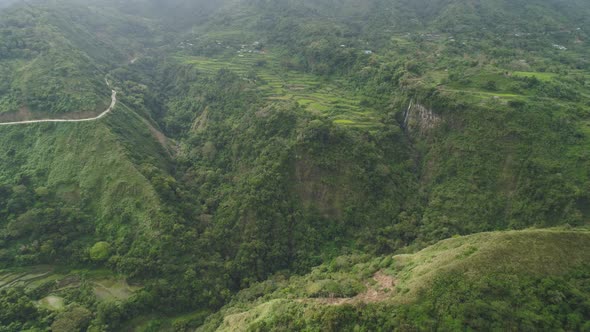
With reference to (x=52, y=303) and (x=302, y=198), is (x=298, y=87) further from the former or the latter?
(x=52, y=303)

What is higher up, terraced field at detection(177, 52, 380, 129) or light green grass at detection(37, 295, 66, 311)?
terraced field at detection(177, 52, 380, 129)

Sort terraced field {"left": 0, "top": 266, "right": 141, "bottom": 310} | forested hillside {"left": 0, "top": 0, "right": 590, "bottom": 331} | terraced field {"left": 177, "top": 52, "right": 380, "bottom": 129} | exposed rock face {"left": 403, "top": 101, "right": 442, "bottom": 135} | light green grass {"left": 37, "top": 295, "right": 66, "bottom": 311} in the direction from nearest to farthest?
forested hillside {"left": 0, "top": 0, "right": 590, "bottom": 331} < light green grass {"left": 37, "top": 295, "right": 66, "bottom": 311} < terraced field {"left": 0, "top": 266, "right": 141, "bottom": 310} < exposed rock face {"left": 403, "top": 101, "right": 442, "bottom": 135} < terraced field {"left": 177, "top": 52, "right": 380, "bottom": 129}

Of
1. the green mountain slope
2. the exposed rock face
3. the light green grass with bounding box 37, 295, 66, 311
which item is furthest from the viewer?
the exposed rock face

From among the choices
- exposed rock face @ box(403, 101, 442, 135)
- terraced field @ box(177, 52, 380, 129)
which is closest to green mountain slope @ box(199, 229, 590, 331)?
exposed rock face @ box(403, 101, 442, 135)

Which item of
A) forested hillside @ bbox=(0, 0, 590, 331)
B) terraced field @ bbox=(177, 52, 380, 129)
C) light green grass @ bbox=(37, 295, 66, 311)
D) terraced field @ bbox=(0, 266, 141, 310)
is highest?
terraced field @ bbox=(177, 52, 380, 129)

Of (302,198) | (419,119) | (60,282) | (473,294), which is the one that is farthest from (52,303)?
(419,119)

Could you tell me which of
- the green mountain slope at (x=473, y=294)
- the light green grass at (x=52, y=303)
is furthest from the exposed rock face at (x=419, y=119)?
the light green grass at (x=52, y=303)

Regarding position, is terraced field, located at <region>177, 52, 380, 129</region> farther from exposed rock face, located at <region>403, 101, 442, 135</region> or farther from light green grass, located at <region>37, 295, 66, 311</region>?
light green grass, located at <region>37, 295, 66, 311</region>
